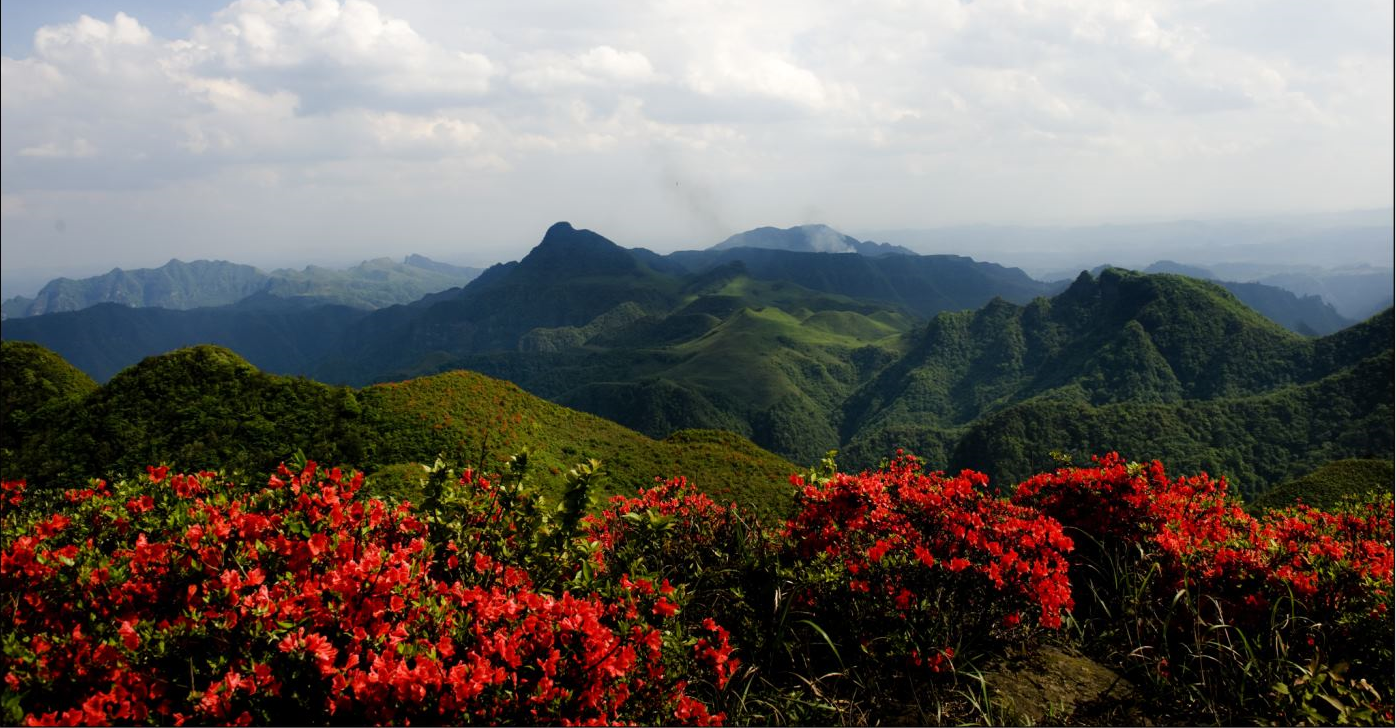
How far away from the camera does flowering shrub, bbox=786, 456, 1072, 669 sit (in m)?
4.54

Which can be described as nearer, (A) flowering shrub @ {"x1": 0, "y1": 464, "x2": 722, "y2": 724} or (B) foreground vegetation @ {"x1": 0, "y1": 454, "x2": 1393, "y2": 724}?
(A) flowering shrub @ {"x1": 0, "y1": 464, "x2": 722, "y2": 724}

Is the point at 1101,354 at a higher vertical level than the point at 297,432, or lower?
lower

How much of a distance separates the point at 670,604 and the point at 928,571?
77.4 inches

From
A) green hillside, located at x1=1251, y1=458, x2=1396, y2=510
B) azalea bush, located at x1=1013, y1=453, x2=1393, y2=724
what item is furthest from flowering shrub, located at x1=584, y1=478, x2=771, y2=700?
green hillside, located at x1=1251, y1=458, x2=1396, y2=510

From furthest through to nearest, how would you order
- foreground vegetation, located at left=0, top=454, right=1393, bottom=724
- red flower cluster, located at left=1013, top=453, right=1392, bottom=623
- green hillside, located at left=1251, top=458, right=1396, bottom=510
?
green hillside, located at left=1251, top=458, right=1396, bottom=510, red flower cluster, located at left=1013, top=453, right=1392, bottom=623, foreground vegetation, located at left=0, top=454, right=1393, bottom=724

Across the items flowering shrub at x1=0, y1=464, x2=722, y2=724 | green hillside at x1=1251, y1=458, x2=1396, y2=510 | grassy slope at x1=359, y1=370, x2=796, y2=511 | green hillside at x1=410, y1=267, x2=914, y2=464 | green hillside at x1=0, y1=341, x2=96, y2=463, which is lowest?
green hillside at x1=410, y1=267, x2=914, y2=464

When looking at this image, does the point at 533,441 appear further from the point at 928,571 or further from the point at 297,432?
the point at 928,571

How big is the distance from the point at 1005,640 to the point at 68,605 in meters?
5.81

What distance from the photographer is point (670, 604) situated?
13.0 ft

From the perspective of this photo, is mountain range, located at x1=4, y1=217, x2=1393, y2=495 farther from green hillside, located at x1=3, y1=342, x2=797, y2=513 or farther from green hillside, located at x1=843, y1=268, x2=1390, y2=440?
green hillside, located at x1=3, y1=342, x2=797, y2=513

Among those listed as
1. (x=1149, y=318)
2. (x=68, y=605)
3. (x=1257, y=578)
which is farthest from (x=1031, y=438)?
(x=68, y=605)

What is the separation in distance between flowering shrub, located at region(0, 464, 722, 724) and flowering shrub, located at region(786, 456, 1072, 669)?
4.02 ft

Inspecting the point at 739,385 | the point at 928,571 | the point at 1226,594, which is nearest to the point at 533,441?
the point at 928,571

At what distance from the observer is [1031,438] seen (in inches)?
3172
